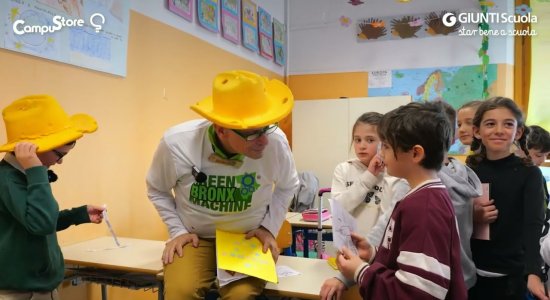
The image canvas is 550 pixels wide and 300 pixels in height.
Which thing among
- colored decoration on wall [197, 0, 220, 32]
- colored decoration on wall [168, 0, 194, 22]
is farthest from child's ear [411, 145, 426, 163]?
colored decoration on wall [197, 0, 220, 32]

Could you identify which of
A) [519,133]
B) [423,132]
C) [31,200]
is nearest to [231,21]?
[519,133]

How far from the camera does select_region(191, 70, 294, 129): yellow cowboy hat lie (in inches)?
58.9

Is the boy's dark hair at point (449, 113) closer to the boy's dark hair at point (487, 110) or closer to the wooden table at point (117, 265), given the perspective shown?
the boy's dark hair at point (487, 110)

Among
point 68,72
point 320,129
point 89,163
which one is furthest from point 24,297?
point 320,129

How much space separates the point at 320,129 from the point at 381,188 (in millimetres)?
2963

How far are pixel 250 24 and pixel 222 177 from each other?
3.13m

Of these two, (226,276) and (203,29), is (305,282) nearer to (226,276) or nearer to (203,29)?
(226,276)

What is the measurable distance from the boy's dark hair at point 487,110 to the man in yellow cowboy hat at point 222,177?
2.65 ft

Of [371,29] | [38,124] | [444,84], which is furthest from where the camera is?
[371,29]

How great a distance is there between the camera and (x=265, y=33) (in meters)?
4.89

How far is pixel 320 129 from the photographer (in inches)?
201

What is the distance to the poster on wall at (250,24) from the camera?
4.28 m

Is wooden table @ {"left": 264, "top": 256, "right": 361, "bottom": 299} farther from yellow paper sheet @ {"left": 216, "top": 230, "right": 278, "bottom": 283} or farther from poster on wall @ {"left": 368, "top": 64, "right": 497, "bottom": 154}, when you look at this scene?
poster on wall @ {"left": 368, "top": 64, "right": 497, "bottom": 154}

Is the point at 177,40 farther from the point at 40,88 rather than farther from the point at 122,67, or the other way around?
the point at 40,88
